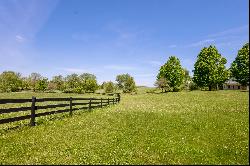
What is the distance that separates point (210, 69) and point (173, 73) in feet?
68.4

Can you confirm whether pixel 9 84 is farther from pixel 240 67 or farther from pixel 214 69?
pixel 240 67

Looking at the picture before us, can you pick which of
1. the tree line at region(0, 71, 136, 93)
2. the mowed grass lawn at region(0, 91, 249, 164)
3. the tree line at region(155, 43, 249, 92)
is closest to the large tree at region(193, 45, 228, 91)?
the tree line at region(155, 43, 249, 92)

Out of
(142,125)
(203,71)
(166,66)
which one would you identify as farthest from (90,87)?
(142,125)

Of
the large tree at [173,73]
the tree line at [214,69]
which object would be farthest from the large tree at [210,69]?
the large tree at [173,73]

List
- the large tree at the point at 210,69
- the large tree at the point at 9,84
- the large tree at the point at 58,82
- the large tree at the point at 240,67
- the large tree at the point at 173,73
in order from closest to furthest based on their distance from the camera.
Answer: the large tree at the point at 240,67 → the large tree at the point at 210,69 → the large tree at the point at 173,73 → the large tree at the point at 9,84 → the large tree at the point at 58,82

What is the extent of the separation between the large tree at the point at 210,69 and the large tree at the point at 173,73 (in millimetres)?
13382

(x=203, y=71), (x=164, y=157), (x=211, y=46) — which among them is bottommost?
(x=164, y=157)

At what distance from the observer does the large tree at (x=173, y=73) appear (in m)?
114

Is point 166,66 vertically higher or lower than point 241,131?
higher

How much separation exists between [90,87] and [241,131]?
414ft

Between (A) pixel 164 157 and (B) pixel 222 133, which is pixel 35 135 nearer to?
(A) pixel 164 157

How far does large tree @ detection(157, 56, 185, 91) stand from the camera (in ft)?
375

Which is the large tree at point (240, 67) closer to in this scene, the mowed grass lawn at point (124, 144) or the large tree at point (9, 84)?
the mowed grass lawn at point (124, 144)

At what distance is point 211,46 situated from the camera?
3996 inches
